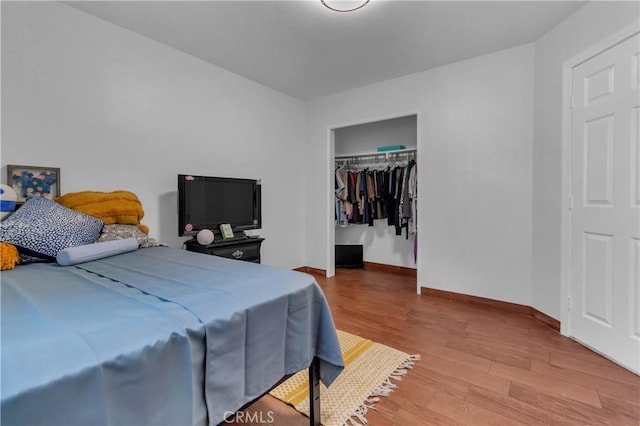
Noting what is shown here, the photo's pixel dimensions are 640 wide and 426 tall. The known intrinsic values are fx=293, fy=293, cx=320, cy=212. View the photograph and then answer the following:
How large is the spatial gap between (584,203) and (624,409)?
1.33 m

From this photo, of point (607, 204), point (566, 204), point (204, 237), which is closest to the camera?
point (607, 204)

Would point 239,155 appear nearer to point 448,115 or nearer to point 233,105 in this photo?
point 233,105

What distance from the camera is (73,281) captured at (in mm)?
1173

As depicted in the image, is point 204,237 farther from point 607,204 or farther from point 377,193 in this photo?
point 607,204

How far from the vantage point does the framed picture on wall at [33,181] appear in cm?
192

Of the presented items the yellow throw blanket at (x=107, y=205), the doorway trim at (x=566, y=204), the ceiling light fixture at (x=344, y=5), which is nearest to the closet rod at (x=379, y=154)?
the doorway trim at (x=566, y=204)

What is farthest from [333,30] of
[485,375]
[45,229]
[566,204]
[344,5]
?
[485,375]

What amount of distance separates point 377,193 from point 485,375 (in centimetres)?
278

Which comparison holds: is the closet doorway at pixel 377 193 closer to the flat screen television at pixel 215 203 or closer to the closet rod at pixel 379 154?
the closet rod at pixel 379 154

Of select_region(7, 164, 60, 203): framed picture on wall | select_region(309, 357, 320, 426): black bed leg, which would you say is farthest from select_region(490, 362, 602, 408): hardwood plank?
select_region(7, 164, 60, 203): framed picture on wall

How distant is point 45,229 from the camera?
62.9 inches

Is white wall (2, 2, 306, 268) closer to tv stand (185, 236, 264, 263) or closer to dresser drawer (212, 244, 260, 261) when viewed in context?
tv stand (185, 236, 264, 263)

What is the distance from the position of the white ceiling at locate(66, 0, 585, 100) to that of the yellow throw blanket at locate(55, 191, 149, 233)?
1.41 m

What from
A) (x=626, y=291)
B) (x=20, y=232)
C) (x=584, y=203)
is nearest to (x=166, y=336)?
(x=20, y=232)
